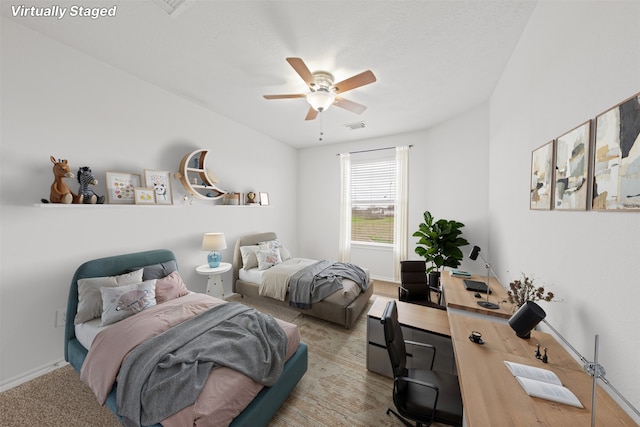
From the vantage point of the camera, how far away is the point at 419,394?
1406 millimetres

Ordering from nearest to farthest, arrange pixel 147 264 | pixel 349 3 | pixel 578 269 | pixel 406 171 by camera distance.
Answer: pixel 578 269 → pixel 349 3 → pixel 147 264 → pixel 406 171

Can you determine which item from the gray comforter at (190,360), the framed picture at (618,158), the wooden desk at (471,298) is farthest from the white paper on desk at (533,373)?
the gray comforter at (190,360)

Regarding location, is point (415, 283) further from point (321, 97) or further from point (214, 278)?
point (214, 278)

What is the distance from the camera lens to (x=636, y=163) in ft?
2.80

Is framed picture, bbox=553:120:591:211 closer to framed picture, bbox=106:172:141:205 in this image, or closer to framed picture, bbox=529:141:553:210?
framed picture, bbox=529:141:553:210

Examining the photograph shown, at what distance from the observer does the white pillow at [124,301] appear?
1903 millimetres

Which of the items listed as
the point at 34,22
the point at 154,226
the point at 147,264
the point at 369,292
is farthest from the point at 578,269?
the point at 34,22

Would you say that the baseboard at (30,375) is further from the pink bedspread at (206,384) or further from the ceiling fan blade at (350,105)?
the ceiling fan blade at (350,105)

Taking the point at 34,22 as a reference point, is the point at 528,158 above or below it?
below

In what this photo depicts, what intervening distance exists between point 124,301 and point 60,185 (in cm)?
123

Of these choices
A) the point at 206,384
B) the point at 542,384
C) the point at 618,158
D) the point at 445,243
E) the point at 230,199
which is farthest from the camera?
the point at 230,199

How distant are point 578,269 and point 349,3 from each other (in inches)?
89.2

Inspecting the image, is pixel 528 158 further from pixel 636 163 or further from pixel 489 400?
pixel 489 400

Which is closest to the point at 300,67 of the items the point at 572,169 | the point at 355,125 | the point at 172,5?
the point at 172,5
